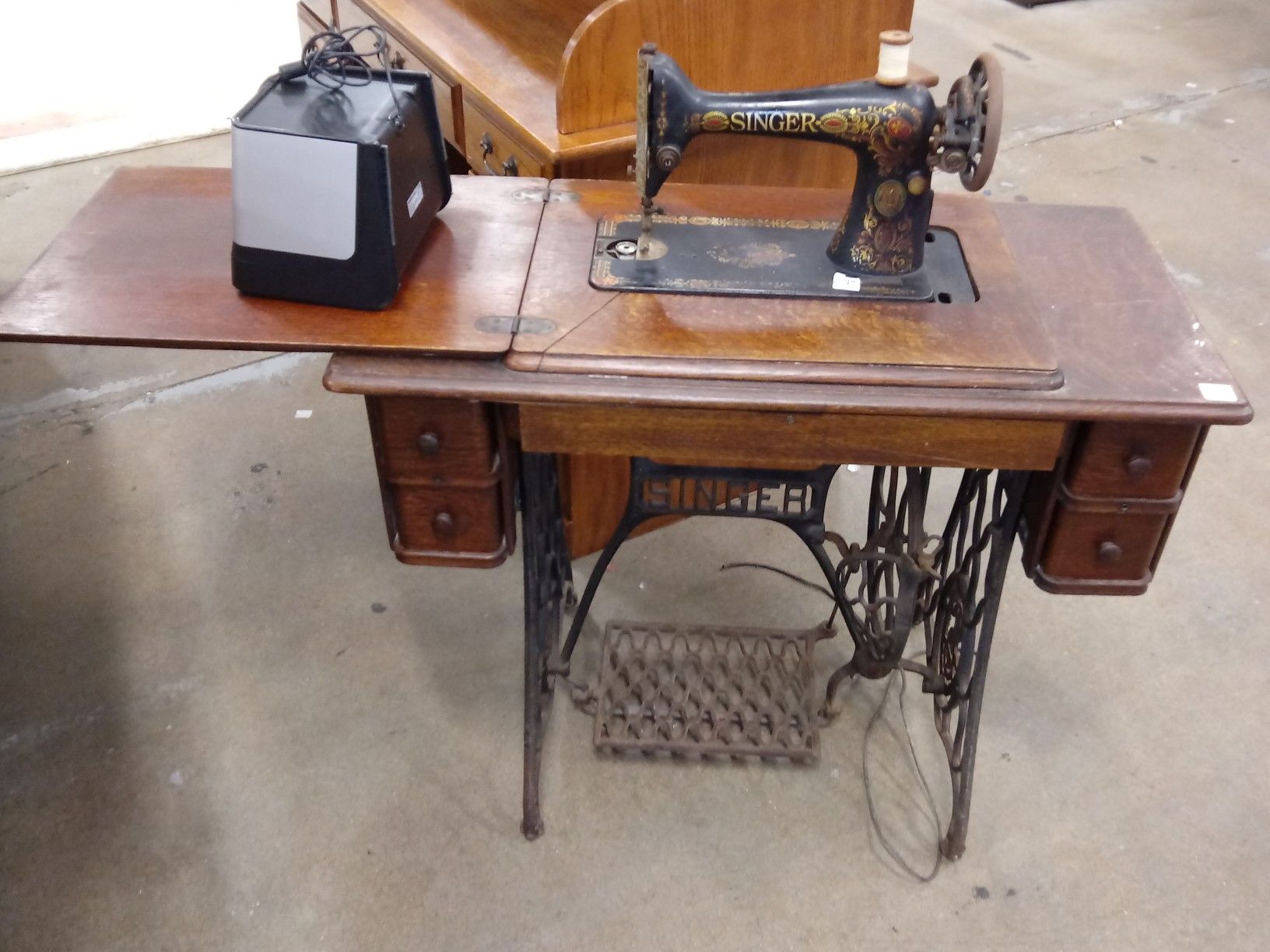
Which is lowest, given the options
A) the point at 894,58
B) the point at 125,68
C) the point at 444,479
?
the point at 125,68

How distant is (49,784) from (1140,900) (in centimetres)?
172

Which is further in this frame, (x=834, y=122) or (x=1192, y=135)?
(x=1192, y=135)

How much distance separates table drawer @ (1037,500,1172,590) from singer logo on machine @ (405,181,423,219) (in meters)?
0.84

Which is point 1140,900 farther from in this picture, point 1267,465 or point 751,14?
point 751,14

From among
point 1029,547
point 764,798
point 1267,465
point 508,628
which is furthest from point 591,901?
point 1267,465

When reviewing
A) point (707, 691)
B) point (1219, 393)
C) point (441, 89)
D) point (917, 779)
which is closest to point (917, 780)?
point (917, 779)

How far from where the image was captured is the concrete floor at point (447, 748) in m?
1.54

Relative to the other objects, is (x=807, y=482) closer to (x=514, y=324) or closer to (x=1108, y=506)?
(x=1108, y=506)

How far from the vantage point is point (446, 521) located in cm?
128

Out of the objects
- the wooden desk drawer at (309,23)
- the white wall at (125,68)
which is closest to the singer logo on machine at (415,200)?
the wooden desk drawer at (309,23)

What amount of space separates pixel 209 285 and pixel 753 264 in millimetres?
644

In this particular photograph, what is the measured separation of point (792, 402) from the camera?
1092mm

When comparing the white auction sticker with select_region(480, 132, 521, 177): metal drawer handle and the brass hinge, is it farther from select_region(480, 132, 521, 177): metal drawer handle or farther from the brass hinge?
select_region(480, 132, 521, 177): metal drawer handle

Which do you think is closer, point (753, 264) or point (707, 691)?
point (753, 264)
